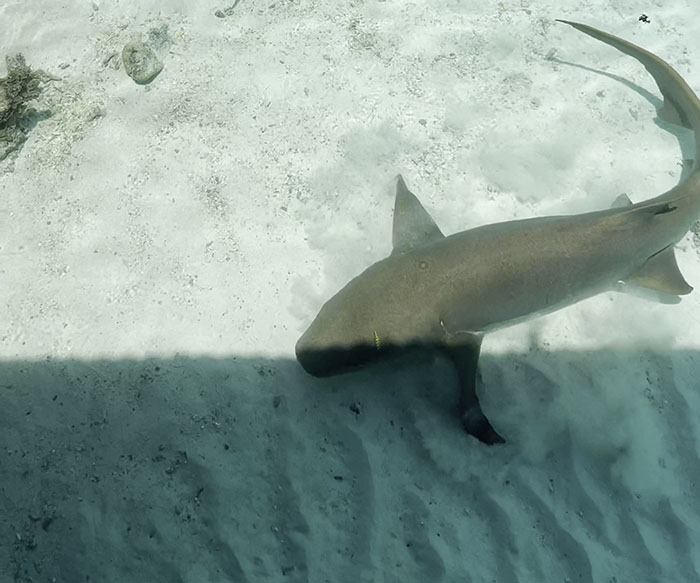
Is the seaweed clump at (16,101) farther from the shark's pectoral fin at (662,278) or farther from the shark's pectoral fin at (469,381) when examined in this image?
the shark's pectoral fin at (662,278)

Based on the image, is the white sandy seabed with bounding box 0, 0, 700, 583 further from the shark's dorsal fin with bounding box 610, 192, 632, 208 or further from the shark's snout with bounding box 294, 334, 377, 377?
the shark's snout with bounding box 294, 334, 377, 377

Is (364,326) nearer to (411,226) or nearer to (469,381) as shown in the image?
(469,381)

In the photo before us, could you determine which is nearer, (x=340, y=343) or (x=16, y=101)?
(x=340, y=343)

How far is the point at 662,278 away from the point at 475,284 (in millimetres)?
1487

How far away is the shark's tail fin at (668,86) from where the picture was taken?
4.03m

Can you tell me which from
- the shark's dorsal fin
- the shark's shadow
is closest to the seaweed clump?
the shark's shadow

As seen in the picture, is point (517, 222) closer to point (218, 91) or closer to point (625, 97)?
point (625, 97)

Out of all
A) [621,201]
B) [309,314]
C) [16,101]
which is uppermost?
[16,101]

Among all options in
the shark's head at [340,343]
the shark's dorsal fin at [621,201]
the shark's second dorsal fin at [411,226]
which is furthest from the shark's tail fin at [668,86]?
the shark's head at [340,343]

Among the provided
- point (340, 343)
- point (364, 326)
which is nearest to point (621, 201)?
point (364, 326)

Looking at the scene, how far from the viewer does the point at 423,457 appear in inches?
129

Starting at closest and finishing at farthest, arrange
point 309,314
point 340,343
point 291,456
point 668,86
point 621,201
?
point 340,343 < point 291,456 < point 309,314 < point 621,201 < point 668,86

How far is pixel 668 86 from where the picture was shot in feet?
13.7

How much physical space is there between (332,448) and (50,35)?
410cm
